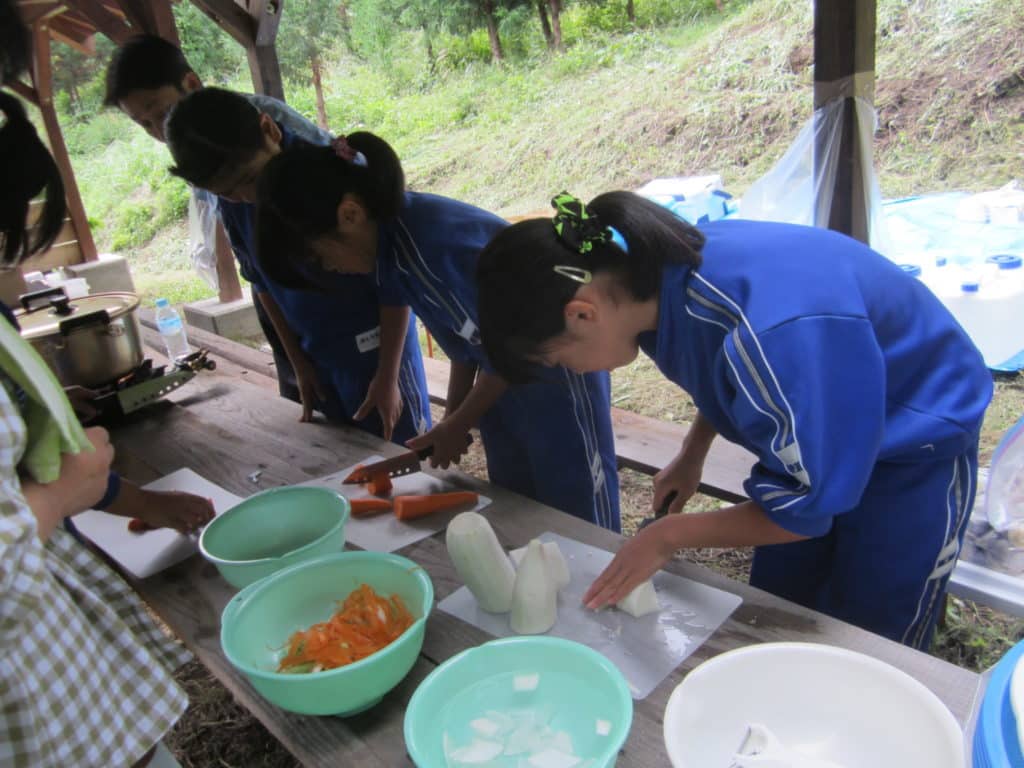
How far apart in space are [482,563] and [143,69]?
1.95 meters

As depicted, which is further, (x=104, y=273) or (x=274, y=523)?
(x=104, y=273)

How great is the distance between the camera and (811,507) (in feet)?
3.03

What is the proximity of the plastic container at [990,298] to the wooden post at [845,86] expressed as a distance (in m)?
0.79

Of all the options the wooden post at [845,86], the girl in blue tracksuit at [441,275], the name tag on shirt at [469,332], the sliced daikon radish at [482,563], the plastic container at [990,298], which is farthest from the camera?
the plastic container at [990,298]

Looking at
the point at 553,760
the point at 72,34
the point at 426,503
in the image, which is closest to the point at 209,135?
the point at 426,503

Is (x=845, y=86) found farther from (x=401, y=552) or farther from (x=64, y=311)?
(x=64, y=311)

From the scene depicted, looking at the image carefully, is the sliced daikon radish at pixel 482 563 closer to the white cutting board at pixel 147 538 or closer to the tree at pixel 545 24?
the white cutting board at pixel 147 538

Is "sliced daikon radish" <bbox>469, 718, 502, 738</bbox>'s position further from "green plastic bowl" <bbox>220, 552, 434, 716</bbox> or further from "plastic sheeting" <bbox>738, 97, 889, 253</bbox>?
"plastic sheeting" <bbox>738, 97, 889, 253</bbox>

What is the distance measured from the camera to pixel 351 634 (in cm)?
103

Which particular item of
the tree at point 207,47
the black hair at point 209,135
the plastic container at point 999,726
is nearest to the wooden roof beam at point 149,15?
the black hair at point 209,135

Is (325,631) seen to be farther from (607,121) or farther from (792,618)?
(607,121)

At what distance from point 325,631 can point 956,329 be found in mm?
1064

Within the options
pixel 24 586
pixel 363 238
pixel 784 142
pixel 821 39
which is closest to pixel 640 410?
pixel 821 39

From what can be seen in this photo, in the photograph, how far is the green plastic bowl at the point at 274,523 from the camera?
1.37 metres
